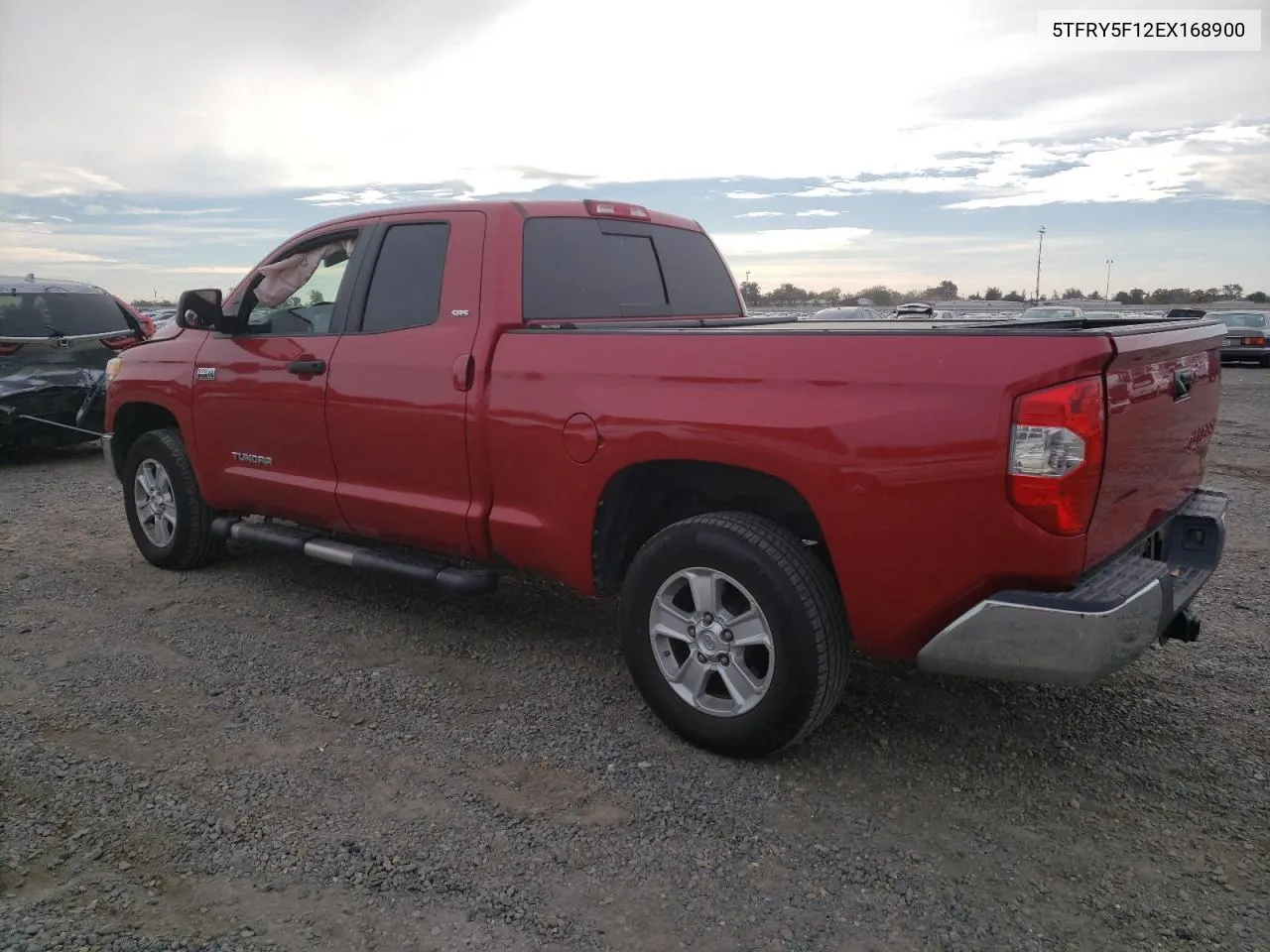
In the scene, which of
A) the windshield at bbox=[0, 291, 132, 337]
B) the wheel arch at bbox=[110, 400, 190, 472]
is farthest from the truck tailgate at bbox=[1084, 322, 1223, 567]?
the windshield at bbox=[0, 291, 132, 337]

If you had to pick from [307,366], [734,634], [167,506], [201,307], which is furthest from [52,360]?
[734,634]

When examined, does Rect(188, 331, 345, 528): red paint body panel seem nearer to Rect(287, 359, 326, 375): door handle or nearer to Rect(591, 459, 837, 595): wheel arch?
Rect(287, 359, 326, 375): door handle

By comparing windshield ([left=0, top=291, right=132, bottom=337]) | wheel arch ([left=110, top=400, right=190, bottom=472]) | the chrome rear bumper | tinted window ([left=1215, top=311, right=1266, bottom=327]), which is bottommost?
tinted window ([left=1215, top=311, right=1266, bottom=327])

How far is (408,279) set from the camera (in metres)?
4.47

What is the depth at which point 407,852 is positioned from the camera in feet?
9.60

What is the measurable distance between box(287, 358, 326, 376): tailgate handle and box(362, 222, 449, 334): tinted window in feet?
0.94

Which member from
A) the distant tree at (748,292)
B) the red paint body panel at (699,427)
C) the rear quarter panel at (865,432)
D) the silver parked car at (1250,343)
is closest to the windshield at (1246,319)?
the silver parked car at (1250,343)

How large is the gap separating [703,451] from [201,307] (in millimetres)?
3142

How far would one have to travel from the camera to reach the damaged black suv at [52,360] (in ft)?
30.2

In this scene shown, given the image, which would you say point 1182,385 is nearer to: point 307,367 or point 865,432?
point 865,432

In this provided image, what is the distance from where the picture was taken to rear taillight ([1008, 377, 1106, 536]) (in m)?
2.66

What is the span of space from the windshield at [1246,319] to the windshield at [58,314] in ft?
85.2

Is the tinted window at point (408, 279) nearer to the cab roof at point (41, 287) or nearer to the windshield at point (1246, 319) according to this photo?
the cab roof at point (41, 287)

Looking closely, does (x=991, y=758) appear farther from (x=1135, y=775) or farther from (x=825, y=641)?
(x=825, y=641)
